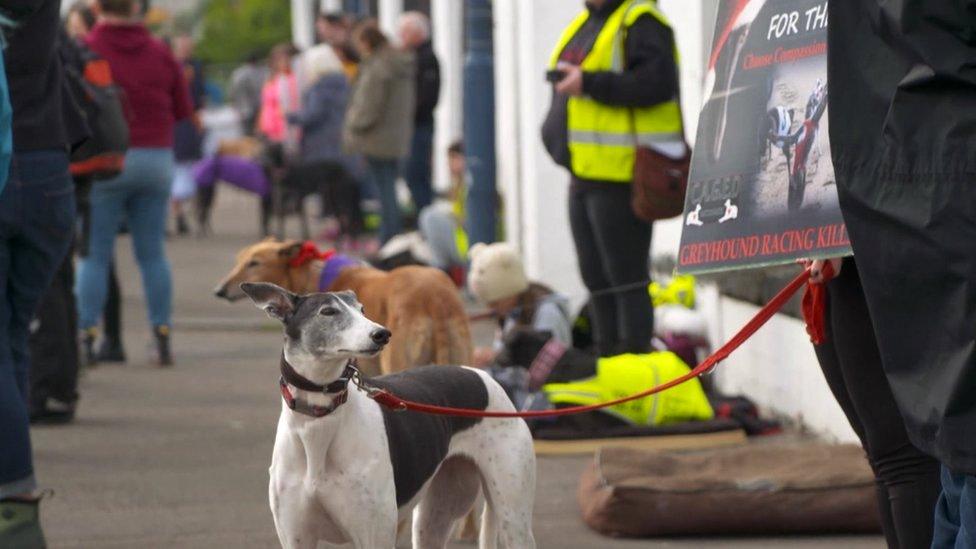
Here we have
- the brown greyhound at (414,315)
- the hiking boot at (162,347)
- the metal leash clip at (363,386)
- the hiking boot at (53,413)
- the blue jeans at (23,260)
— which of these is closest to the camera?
the metal leash clip at (363,386)

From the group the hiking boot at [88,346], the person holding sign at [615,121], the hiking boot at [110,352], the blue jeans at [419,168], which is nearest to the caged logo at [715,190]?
the person holding sign at [615,121]

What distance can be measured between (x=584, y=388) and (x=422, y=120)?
8.91m

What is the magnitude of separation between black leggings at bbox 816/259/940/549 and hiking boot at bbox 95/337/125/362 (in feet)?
24.2

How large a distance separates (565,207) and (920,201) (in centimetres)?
901

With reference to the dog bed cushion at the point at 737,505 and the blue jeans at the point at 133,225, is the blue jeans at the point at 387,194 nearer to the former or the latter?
the blue jeans at the point at 133,225

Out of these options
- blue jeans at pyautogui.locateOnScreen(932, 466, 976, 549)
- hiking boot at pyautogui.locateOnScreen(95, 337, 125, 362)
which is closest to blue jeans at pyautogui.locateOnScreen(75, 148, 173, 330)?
hiking boot at pyautogui.locateOnScreen(95, 337, 125, 362)

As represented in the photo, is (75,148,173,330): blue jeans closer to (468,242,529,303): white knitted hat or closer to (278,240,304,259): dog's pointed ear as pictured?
(468,242,529,303): white knitted hat

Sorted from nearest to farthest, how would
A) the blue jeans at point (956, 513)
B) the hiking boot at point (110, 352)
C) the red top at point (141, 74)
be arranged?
the blue jeans at point (956, 513) → the red top at point (141, 74) → the hiking boot at point (110, 352)

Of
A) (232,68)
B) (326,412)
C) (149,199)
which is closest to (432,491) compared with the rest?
(326,412)

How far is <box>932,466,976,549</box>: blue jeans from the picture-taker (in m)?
3.07

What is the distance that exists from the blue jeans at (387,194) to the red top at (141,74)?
16.2 ft

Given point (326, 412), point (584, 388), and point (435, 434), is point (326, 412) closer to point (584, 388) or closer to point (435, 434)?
point (435, 434)

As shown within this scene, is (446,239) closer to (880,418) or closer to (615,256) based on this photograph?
(615,256)

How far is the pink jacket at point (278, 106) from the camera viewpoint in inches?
830
